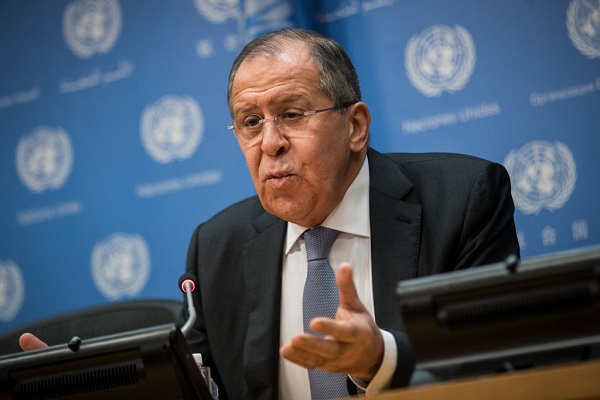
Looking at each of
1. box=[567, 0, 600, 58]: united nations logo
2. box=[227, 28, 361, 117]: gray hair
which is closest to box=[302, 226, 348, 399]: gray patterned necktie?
box=[227, 28, 361, 117]: gray hair

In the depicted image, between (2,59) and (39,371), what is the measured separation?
344cm

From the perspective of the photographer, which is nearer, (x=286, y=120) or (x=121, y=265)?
(x=286, y=120)

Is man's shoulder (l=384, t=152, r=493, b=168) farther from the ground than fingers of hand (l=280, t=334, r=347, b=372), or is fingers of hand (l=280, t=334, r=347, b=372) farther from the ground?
man's shoulder (l=384, t=152, r=493, b=168)

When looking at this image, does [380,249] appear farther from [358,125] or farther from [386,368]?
[386,368]

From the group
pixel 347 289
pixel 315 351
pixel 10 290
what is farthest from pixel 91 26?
pixel 315 351

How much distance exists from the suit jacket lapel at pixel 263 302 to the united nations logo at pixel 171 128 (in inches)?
61.1

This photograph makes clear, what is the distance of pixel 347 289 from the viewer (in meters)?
1.79

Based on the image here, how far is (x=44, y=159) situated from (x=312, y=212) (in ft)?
8.32

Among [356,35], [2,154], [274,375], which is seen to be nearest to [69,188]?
[2,154]

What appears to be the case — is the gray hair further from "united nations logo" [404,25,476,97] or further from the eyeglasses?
"united nations logo" [404,25,476,97]

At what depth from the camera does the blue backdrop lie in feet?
10.9

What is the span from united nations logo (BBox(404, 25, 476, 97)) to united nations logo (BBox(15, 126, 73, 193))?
2097 mm

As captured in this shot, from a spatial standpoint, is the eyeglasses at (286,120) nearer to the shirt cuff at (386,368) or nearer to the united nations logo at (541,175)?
the shirt cuff at (386,368)

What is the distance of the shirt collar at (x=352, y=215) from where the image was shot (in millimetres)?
2639
